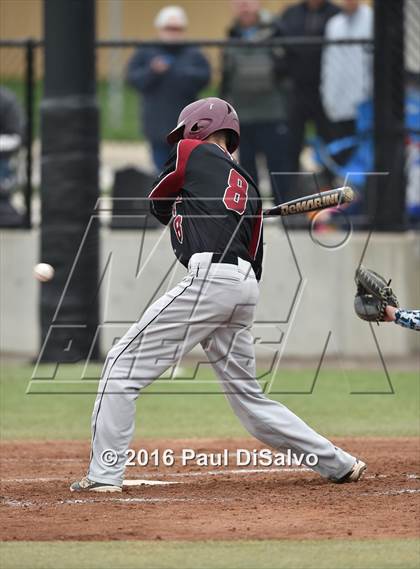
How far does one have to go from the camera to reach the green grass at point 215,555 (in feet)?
18.7

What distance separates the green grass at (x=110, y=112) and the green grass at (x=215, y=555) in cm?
838

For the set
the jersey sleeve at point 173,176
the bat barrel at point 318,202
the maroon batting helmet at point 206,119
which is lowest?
the bat barrel at point 318,202

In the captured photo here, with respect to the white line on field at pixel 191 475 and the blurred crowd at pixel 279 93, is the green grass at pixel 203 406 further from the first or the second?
the blurred crowd at pixel 279 93

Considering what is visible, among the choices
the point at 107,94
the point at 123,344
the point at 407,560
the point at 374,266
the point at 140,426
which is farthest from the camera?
the point at 107,94

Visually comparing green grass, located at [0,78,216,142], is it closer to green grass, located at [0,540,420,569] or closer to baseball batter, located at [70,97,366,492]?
baseball batter, located at [70,97,366,492]

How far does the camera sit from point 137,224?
13.6 metres

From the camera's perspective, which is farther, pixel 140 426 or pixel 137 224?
pixel 137 224

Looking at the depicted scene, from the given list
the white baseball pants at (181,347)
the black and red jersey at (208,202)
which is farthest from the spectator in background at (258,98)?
the white baseball pants at (181,347)

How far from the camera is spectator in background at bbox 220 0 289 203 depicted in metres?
13.6

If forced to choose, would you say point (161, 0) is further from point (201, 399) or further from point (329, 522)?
point (329, 522)

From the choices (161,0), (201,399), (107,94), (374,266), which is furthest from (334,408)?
(161,0)

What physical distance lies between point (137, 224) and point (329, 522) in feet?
24.2

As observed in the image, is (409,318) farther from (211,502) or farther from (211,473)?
(211,473)

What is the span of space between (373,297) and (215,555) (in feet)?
7.69
